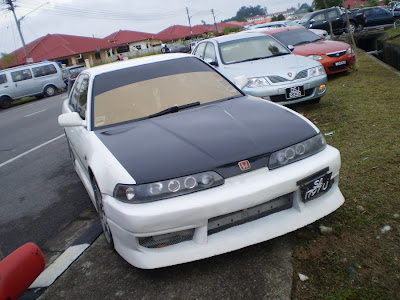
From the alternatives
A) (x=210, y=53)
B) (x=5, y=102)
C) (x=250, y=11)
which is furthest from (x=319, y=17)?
(x=250, y=11)

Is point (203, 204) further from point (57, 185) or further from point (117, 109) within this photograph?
point (57, 185)

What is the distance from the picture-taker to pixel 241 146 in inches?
96.7

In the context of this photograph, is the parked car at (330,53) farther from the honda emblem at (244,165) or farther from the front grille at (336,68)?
the honda emblem at (244,165)

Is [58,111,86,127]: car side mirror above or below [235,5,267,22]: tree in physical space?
below

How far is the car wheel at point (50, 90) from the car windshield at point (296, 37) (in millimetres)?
14580

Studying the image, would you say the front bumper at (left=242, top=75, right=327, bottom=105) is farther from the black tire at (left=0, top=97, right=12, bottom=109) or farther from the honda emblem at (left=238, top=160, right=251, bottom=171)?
the black tire at (left=0, top=97, right=12, bottom=109)

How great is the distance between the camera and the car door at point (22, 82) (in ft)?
62.2

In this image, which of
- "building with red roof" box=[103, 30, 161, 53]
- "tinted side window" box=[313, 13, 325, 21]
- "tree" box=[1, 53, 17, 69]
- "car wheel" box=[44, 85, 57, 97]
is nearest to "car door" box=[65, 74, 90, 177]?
"car wheel" box=[44, 85, 57, 97]

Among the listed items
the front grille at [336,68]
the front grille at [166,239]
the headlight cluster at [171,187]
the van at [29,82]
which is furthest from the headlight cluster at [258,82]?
the van at [29,82]

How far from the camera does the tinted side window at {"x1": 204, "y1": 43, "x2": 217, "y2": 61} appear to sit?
7611 mm

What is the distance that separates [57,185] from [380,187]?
3.95 meters

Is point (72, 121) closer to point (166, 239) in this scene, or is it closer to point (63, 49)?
point (166, 239)

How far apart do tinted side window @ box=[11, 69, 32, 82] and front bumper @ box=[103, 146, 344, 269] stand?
19.2 metres

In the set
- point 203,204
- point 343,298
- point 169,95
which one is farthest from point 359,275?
point 169,95
